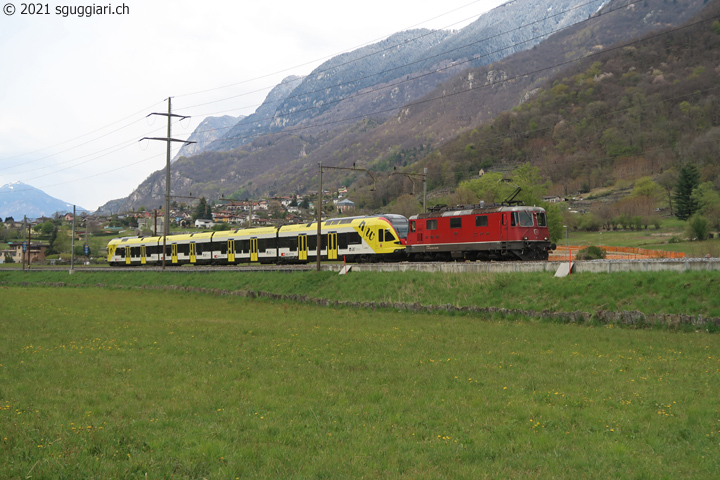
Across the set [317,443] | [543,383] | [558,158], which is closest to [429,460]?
[317,443]

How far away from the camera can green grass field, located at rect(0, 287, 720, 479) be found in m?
8.69

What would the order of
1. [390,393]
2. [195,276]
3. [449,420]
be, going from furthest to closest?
[195,276] → [390,393] → [449,420]

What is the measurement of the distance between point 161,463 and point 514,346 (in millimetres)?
13190

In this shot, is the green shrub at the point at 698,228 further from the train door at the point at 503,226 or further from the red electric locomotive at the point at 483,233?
the train door at the point at 503,226

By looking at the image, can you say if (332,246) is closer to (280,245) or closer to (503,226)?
(280,245)

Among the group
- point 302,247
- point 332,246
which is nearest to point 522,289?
point 332,246

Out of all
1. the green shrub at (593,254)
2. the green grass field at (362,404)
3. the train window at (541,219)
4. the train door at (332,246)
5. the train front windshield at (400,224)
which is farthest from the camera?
the train door at (332,246)

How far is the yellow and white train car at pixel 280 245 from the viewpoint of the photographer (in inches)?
1785

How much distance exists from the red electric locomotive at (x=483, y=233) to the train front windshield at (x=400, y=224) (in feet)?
9.23

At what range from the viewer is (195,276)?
2103 inches

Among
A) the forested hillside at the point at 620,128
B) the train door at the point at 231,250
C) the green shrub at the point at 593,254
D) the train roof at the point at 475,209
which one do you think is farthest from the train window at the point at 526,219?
the forested hillside at the point at 620,128

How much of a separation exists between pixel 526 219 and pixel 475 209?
3.54 meters

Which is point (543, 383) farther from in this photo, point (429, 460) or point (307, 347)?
point (307, 347)

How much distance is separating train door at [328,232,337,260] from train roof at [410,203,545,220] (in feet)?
30.0
